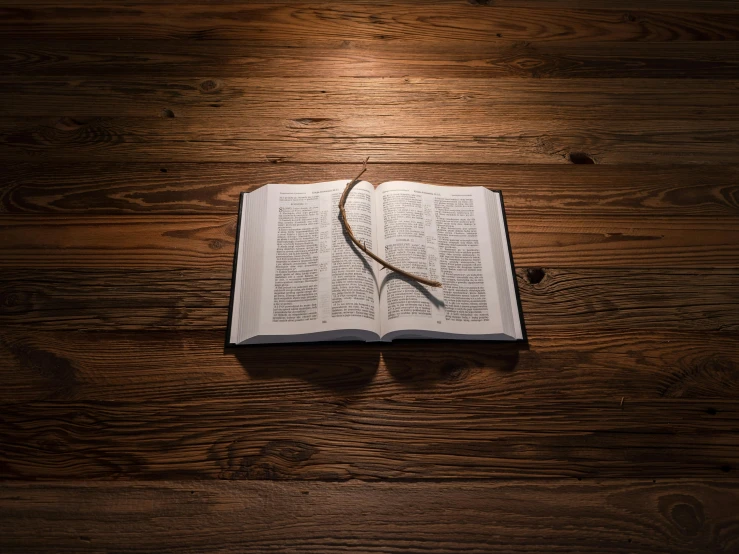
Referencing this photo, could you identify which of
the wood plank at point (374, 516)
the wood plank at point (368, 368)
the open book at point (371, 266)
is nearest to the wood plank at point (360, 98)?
the open book at point (371, 266)

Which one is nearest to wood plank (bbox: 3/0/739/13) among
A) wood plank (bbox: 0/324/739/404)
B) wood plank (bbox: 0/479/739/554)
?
wood plank (bbox: 0/324/739/404)

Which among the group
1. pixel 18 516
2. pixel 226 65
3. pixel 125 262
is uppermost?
pixel 226 65

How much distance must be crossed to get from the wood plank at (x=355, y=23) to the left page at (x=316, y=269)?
593mm

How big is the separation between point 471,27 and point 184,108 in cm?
76

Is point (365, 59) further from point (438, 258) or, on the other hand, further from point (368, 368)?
point (368, 368)

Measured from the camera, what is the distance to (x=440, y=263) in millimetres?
967

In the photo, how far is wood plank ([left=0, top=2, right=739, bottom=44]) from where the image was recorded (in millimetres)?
1422

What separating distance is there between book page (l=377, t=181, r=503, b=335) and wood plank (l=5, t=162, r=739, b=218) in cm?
8

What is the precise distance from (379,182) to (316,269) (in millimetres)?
263

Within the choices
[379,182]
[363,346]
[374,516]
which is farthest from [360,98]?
[374,516]

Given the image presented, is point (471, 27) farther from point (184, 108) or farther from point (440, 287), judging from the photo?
point (440, 287)

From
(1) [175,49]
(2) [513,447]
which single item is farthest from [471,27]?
(2) [513,447]

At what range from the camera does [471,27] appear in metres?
1.46

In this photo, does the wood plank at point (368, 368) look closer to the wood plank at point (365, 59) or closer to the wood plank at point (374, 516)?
the wood plank at point (374, 516)
